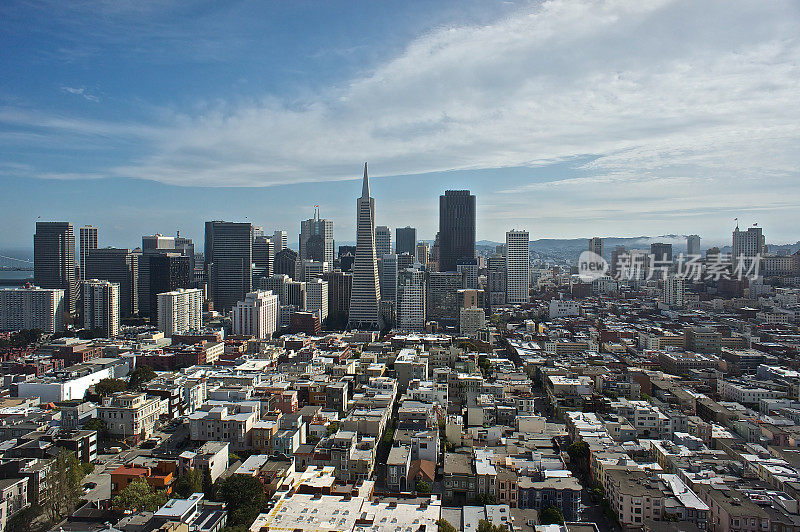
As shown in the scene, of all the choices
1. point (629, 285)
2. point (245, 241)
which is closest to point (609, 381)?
point (629, 285)

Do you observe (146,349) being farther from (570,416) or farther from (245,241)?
(245,241)

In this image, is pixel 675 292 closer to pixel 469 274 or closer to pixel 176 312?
pixel 469 274

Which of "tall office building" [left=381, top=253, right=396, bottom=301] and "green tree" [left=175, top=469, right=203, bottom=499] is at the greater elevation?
"tall office building" [left=381, top=253, right=396, bottom=301]

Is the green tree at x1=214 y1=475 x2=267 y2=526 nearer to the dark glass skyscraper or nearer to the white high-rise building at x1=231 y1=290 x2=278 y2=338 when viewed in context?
the white high-rise building at x1=231 y1=290 x2=278 y2=338

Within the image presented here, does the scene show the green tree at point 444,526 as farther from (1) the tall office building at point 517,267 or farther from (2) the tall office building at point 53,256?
(2) the tall office building at point 53,256

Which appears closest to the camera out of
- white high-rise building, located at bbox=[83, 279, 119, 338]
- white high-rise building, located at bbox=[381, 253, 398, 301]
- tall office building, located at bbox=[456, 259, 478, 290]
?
white high-rise building, located at bbox=[83, 279, 119, 338]

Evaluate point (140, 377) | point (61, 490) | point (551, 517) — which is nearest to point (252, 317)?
point (140, 377)

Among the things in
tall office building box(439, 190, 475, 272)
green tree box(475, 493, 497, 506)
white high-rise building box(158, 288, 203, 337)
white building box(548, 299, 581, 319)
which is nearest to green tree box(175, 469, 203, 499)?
green tree box(475, 493, 497, 506)
